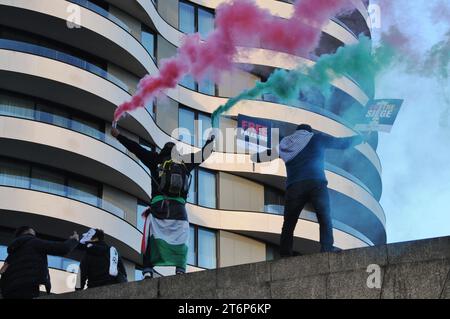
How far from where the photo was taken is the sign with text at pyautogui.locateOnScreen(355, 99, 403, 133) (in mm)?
15961

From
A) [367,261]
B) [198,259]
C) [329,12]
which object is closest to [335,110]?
[198,259]

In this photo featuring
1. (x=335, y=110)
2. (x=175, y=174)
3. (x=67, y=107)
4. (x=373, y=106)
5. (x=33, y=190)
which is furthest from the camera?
(x=335, y=110)

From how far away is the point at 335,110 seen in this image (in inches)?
1946

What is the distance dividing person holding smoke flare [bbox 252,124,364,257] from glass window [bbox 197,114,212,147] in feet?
88.0

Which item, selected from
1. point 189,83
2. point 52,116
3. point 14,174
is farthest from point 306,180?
point 189,83

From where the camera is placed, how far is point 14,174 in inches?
1460

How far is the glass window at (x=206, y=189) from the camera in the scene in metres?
43.9

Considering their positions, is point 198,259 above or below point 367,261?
above

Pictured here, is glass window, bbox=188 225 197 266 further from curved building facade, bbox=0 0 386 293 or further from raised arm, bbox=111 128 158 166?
raised arm, bbox=111 128 158 166

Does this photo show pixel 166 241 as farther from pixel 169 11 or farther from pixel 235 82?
pixel 235 82

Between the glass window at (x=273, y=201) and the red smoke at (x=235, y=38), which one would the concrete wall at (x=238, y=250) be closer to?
the glass window at (x=273, y=201)

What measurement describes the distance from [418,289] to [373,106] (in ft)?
13.6
